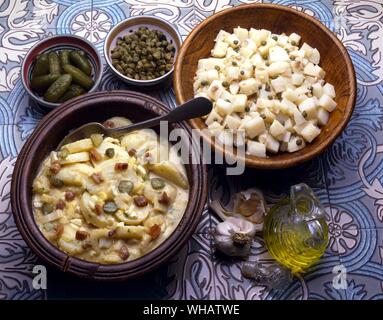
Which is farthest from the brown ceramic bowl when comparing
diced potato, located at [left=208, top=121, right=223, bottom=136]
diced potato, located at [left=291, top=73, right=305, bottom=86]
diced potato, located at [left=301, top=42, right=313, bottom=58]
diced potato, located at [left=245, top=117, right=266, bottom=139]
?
diced potato, located at [left=301, top=42, right=313, bottom=58]

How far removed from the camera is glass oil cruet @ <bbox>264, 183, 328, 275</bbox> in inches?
63.1

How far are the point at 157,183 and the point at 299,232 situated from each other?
48 centimetres

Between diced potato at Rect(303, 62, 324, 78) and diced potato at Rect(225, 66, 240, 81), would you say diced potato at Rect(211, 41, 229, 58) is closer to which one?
diced potato at Rect(225, 66, 240, 81)

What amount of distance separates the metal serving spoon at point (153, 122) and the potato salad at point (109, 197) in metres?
0.04

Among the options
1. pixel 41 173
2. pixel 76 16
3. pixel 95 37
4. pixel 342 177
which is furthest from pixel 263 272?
pixel 76 16

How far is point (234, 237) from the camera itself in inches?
64.2

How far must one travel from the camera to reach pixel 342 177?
1846 millimetres

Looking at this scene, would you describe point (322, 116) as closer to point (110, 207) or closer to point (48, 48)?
point (110, 207)

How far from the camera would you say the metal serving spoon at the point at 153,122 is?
5.28 ft

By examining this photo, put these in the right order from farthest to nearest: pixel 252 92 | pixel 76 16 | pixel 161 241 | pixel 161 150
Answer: pixel 76 16
pixel 252 92
pixel 161 150
pixel 161 241

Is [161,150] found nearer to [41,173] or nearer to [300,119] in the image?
[41,173]

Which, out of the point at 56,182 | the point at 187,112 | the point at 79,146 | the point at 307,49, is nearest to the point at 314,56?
the point at 307,49

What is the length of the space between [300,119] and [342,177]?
286 mm

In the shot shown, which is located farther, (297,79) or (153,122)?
(297,79)
